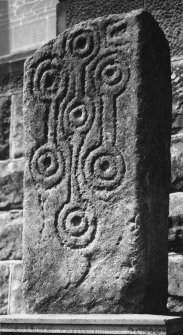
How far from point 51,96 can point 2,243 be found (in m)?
1.47

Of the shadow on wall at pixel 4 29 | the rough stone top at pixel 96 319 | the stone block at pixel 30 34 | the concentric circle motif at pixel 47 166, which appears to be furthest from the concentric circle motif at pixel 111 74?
the shadow on wall at pixel 4 29

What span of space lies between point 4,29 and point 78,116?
221 centimetres

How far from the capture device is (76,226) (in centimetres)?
253

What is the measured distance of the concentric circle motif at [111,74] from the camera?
8.31 ft

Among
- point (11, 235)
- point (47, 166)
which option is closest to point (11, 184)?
point (11, 235)

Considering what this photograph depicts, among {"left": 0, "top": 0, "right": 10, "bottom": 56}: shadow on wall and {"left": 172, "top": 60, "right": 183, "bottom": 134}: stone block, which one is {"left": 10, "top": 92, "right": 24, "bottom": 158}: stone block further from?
{"left": 172, "top": 60, "right": 183, "bottom": 134}: stone block

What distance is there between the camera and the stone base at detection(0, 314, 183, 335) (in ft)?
6.93

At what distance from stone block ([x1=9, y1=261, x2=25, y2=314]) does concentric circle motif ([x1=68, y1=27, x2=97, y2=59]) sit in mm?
1552

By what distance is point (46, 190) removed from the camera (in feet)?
8.60

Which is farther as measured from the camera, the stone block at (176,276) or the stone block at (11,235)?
the stone block at (11,235)

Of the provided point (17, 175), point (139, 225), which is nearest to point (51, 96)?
point (139, 225)

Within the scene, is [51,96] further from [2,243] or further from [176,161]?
[2,243]

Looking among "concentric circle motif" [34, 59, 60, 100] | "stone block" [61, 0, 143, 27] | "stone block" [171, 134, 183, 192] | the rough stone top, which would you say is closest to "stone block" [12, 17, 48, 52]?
"stone block" [61, 0, 143, 27]

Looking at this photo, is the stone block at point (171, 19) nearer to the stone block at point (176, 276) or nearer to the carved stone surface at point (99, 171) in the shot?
the carved stone surface at point (99, 171)
